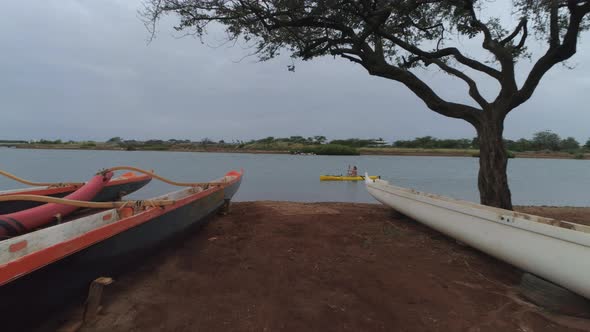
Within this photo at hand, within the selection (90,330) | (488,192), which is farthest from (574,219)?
(90,330)

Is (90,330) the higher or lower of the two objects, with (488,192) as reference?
Answer: lower

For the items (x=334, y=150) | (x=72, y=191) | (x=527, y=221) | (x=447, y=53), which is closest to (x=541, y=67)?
(x=447, y=53)

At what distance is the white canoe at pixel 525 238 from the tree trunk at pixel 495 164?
1154 mm

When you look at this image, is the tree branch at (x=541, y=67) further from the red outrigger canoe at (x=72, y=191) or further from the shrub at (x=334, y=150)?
the shrub at (x=334, y=150)

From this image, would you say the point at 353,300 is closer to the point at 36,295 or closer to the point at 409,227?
the point at 36,295

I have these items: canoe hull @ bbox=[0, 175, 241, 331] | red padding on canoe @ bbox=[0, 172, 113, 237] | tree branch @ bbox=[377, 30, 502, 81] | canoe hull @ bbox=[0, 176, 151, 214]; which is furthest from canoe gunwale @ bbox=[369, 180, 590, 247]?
canoe hull @ bbox=[0, 176, 151, 214]

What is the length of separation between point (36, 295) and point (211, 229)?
2675 mm

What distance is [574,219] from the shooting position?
19.0ft

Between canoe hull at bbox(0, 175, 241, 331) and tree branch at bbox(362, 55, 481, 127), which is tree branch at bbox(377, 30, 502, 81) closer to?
tree branch at bbox(362, 55, 481, 127)

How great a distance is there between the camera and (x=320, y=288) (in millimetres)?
2682

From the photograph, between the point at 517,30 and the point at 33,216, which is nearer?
the point at 33,216

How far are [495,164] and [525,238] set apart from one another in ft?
6.85

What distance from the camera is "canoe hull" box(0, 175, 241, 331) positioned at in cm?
178

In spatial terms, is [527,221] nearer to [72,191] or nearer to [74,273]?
[74,273]
